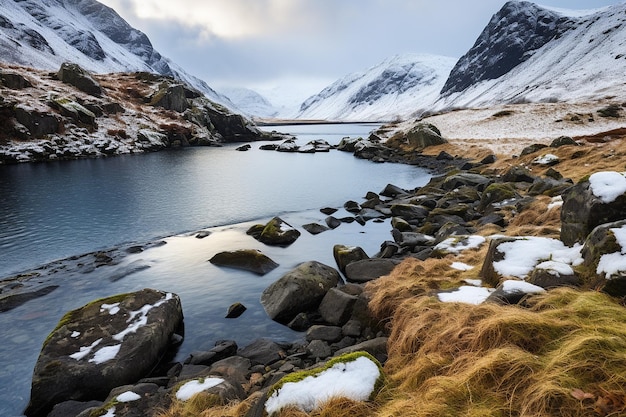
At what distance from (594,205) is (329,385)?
24.2ft

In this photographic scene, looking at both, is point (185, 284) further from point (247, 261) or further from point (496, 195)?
point (496, 195)

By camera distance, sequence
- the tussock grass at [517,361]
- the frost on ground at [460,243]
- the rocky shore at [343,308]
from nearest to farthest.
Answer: the tussock grass at [517,361], the rocky shore at [343,308], the frost on ground at [460,243]

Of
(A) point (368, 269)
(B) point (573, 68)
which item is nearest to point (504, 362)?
(A) point (368, 269)

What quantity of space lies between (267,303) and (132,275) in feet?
24.8

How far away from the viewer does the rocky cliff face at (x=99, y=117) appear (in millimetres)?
52219

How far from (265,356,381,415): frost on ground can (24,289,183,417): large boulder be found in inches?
237

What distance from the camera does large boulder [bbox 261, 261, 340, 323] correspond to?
12.2m

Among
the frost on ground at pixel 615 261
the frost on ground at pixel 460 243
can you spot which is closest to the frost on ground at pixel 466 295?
the frost on ground at pixel 615 261

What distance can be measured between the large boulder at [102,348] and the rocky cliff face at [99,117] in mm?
52659

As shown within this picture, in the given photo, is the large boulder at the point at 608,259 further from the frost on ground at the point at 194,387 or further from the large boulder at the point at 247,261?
the large boulder at the point at 247,261

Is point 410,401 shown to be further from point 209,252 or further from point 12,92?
point 12,92

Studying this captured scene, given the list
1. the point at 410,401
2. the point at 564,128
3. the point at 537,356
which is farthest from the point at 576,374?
the point at 564,128

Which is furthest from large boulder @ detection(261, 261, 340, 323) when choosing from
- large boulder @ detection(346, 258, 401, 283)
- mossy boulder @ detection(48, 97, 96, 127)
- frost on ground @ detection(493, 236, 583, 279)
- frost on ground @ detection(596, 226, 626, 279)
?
mossy boulder @ detection(48, 97, 96, 127)

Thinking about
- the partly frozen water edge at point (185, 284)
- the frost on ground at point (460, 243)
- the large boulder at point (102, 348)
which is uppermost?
the frost on ground at point (460, 243)
